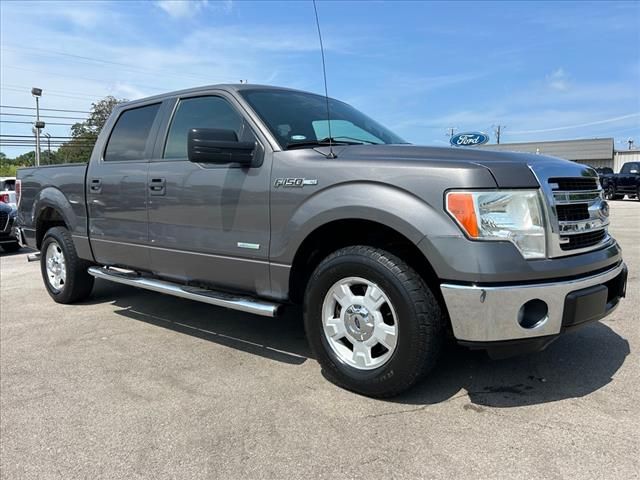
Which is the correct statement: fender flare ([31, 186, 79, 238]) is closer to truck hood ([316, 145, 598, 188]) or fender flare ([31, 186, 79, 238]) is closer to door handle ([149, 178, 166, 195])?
door handle ([149, 178, 166, 195])

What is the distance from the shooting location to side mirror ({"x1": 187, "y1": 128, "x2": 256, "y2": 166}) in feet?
11.0

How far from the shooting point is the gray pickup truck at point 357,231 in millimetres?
2689

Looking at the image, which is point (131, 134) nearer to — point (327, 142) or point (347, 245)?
point (327, 142)

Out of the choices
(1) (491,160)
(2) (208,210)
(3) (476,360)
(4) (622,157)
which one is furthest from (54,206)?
(4) (622,157)

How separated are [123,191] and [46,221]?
1.96m

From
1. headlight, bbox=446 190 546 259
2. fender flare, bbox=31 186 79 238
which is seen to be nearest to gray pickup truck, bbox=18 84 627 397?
headlight, bbox=446 190 546 259

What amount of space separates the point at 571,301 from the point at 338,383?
143 cm

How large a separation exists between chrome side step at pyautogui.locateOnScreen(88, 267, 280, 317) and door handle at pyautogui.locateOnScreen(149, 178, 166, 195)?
0.75m

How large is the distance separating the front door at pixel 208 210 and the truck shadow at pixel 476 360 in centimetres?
62

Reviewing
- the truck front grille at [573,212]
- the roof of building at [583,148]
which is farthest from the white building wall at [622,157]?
the truck front grille at [573,212]

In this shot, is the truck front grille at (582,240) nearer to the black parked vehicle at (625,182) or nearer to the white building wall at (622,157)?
the black parked vehicle at (625,182)

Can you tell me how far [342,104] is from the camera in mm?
4645

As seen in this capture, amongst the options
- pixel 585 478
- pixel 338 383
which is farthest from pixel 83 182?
pixel 585 478

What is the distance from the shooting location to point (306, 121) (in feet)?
12.8
